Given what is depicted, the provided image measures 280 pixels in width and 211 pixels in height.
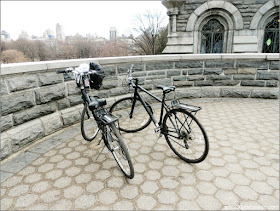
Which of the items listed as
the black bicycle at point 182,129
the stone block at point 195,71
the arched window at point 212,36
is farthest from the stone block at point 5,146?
the arched window at point 212,36

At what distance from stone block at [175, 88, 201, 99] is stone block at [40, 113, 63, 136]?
11.1 feet

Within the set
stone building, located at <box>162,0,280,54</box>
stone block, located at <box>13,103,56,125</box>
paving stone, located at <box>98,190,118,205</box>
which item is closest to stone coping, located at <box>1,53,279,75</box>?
stone block, located at <box>13,103,56,125</box>

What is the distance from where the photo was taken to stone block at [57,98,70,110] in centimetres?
392

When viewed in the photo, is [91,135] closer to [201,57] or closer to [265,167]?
[265,167]

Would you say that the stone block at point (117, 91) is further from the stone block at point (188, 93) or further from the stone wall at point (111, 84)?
the stone block at point (188, 93)

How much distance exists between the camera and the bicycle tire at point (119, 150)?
2.45 meters

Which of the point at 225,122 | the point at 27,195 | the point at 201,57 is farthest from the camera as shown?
the point at 201,57

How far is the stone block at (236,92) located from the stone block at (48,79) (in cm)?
460

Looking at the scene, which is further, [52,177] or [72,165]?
[72,165]

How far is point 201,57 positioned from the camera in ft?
19.0

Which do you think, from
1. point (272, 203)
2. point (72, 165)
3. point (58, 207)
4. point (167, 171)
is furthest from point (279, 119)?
point (58, 207)

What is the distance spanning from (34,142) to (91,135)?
95 cm

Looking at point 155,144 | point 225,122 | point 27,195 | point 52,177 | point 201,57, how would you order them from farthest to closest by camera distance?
point 201,57 → point 225,122 → point 155,144 → point 52,177 → point 27,195

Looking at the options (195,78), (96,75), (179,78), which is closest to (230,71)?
(195,78)
